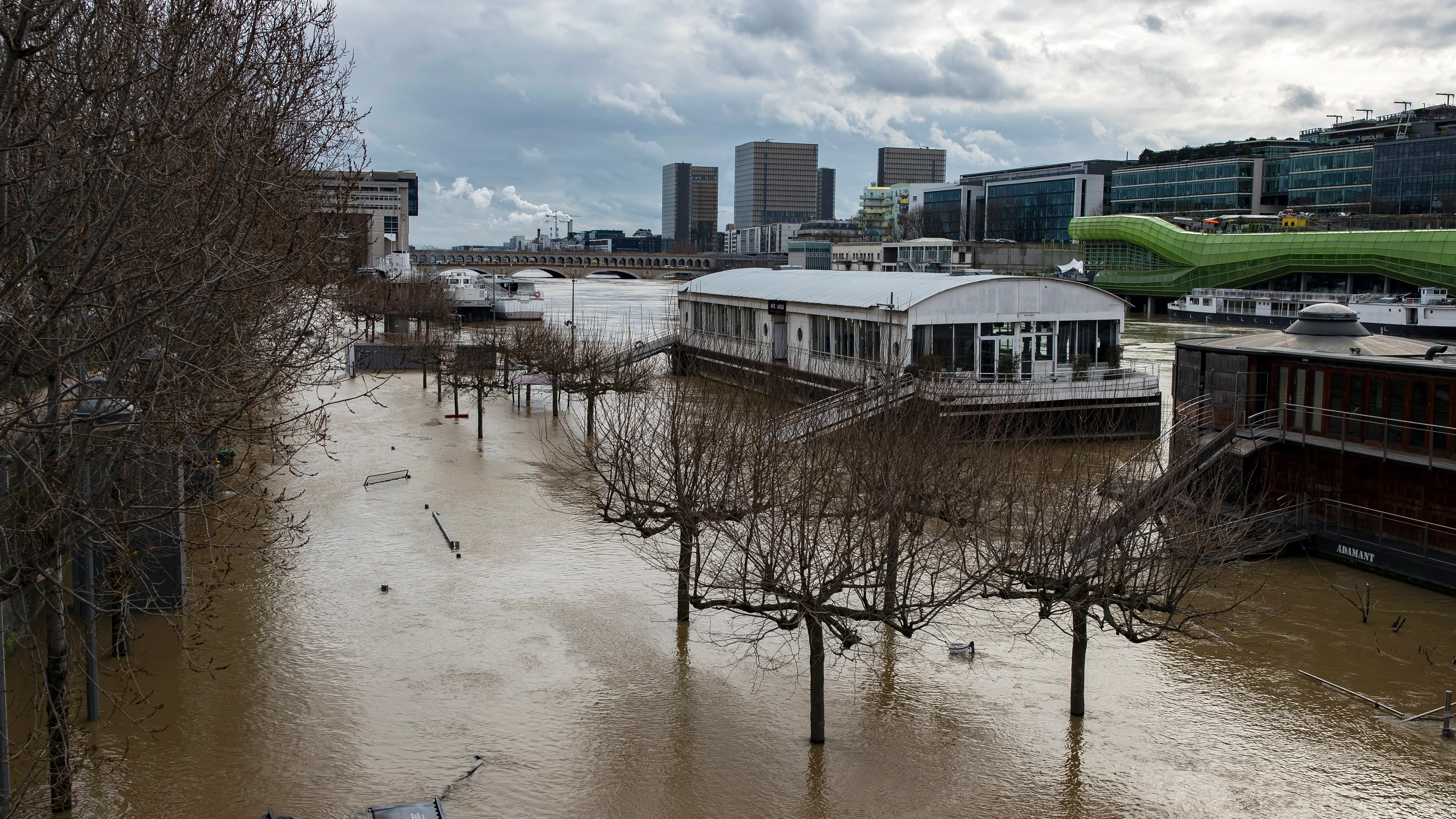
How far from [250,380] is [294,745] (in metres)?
5.62

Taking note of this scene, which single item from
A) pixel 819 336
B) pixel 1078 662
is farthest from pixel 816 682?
pixel 819 336

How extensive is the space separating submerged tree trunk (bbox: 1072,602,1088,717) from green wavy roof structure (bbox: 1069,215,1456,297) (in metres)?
87.1

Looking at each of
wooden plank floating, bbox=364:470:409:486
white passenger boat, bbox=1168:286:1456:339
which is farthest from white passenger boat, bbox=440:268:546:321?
Result: wooden plank floating, bbox=364:470:409:486

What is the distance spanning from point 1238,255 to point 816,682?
10327cm

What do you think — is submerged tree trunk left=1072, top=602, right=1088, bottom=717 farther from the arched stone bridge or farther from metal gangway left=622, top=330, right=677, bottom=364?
the arched stone bridge

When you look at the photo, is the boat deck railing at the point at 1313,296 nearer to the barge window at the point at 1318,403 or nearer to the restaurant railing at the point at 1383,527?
the barge window at the point at 1318,403

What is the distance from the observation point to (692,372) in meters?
50.9

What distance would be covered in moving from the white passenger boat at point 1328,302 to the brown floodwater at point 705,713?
2186 inches

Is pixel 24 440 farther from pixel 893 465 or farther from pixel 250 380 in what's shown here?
pixel 893 465

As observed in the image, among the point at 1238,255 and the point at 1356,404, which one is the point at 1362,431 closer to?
the point at 1356,404

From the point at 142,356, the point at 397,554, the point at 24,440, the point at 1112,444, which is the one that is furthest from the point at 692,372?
the point at 24,440

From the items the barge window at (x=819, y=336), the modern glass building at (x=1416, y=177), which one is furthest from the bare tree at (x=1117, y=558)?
the modern glass building at (x=1416, y=177)

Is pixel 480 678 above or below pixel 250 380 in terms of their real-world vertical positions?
below

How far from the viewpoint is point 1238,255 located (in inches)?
4156
